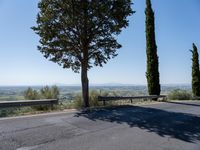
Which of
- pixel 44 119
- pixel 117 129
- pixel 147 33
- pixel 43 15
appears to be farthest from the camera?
pixel 147 33

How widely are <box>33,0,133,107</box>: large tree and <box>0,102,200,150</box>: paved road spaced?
7.59 m

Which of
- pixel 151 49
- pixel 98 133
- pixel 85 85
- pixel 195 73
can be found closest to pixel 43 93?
pixel 85 85

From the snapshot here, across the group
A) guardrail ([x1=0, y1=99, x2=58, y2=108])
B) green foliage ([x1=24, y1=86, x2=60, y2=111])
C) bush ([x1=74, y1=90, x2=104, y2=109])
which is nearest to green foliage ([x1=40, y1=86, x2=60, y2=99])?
Answer: green foliage ([x1=24, y1=86, x2=60, y2=111])

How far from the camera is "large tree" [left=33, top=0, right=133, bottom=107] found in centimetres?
1802

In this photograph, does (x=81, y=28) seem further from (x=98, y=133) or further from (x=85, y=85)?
(x=98, y=133)

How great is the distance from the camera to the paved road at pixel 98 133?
7.65 meters

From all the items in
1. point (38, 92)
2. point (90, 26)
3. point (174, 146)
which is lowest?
point (174, 146)

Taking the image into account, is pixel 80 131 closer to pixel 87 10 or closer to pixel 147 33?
pixel 87 10

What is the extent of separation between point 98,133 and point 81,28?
10.6m

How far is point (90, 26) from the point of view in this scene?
18438 millimetres

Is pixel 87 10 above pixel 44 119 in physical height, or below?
above

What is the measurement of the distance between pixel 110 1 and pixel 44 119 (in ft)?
33.7

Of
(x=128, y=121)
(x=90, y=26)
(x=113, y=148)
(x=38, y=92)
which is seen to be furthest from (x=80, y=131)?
(x=38, y=92)

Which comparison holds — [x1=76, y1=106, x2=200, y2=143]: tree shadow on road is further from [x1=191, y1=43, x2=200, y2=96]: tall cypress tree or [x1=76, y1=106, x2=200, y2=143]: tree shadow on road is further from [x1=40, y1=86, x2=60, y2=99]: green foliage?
[x1=191, y1=43, x2=200, y2=96]: tall cypress tree
